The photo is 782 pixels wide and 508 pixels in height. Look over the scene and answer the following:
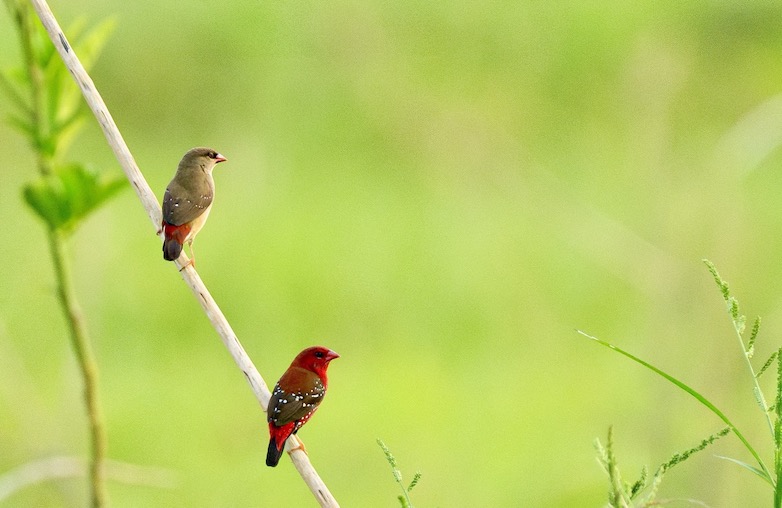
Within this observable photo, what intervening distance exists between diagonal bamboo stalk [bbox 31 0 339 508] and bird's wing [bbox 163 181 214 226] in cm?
2

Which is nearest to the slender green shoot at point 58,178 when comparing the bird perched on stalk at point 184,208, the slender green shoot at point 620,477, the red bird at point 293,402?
the bird perched on stalk at point 184,208

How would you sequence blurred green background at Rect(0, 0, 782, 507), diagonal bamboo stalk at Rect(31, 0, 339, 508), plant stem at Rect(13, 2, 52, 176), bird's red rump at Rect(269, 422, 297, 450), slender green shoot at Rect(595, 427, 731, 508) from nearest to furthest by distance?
slender green shoot at Rect(595, 427, 731, 508)
diagonal bamboo stalk at Rect(31, 0, 339, 508)
bird's red rump at Rect(269, 422, 297, 450)
plant stem at Rect(13, 2, 52, 176)
blurred green background at Rect(0, 0, 782, 507)

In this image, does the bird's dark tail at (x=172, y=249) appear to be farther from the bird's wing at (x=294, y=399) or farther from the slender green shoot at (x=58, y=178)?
the slender green shoot at (x=58, y=178)

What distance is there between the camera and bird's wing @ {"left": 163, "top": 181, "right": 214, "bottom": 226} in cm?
91

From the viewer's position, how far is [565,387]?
3.41 meters

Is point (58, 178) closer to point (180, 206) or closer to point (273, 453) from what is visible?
point (180, 206)

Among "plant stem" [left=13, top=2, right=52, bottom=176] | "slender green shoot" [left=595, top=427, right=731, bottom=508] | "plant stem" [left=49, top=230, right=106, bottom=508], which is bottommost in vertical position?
"plant stem" [left=49, top=230, right=106, bottom=508]

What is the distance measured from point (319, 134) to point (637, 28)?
1466 mm

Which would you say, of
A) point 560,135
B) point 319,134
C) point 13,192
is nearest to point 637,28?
point 560,135

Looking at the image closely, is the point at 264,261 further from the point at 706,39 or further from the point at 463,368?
the point at 706,39

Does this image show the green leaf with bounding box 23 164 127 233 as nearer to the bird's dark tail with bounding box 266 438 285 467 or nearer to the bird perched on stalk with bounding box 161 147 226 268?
the bird perched on stalk with bounding box 161 147 226 268

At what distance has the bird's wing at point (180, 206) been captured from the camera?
91cm

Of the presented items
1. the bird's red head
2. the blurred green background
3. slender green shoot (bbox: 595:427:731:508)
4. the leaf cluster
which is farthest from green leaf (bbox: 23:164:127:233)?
the blurred green background

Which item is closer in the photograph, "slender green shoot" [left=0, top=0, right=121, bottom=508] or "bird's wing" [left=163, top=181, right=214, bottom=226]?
"bird's wing" [left=163, top=181, right=214, bottom=226]
